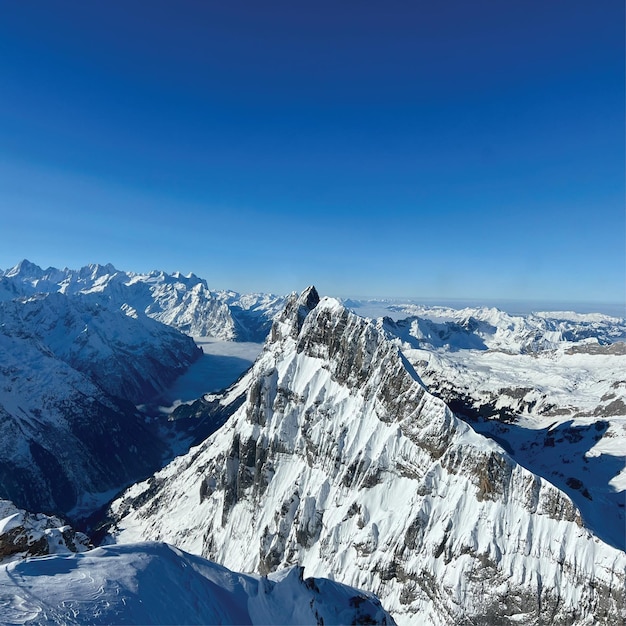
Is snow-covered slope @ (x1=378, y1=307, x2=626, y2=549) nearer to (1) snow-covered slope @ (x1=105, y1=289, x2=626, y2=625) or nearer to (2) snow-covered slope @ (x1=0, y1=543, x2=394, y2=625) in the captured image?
(1) snow-covered slope @ (x1=105, y1=289, x2=626, y2=625)

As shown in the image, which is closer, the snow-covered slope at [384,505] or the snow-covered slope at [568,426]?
the snow-covered slope at [384,505]

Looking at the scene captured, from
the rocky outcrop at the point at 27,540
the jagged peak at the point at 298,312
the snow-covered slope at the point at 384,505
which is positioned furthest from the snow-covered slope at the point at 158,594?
the jagged peak at the point at 298,312

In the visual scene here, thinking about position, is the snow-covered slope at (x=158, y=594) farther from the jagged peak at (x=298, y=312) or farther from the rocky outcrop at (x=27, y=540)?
the jagged peak at (x=298, y=312)

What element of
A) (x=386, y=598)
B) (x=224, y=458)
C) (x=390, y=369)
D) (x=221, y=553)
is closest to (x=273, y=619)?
(x=386, y=598)

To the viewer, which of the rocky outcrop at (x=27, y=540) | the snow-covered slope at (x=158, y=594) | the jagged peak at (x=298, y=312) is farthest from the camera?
the jagged peak at (x=298, y=312)

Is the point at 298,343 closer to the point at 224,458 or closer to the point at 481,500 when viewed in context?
the point at 224,458
